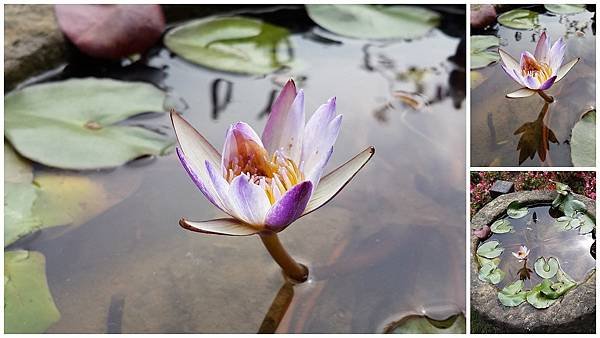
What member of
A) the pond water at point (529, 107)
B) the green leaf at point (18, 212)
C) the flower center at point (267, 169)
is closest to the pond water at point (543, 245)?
the pond water at point (529, 107)

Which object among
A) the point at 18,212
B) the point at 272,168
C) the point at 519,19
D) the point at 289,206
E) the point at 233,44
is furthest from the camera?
the point at 233,44

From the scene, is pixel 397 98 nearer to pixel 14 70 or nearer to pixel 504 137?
pixel 504 137

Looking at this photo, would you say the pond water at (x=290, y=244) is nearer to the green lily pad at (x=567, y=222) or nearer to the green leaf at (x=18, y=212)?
the green leaf at (x=18, y=212)

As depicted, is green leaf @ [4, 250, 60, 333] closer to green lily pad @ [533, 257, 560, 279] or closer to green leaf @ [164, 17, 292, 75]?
green leaf @ [164, 17, 292, 75]

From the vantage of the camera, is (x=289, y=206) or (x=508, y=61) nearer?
(x=289, y=206)

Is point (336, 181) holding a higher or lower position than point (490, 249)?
higher

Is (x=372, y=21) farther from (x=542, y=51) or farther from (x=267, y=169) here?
(x=267, y=169)

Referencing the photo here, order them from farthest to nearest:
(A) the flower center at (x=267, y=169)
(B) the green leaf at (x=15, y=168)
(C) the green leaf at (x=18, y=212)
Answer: (B) the green leaf at (x=15, y=168)
(C) the green leaf at (x=18, y=212)
(A) the flower center at (x=267, y=169)

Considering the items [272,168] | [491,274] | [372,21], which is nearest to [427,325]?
[491,274]
